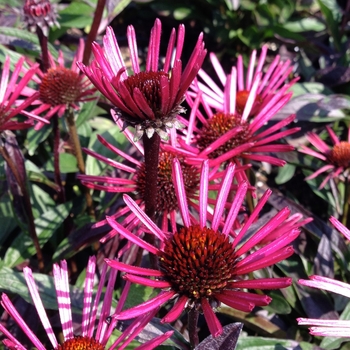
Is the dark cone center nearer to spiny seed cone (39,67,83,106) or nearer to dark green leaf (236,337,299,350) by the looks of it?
spiny seed cone (39,67,83,106)

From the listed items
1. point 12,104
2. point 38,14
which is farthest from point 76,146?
point 38,14

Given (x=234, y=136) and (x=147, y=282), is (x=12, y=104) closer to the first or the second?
(x=234, y=136)

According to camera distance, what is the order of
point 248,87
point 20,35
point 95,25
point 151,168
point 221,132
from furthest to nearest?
point 20,35 → point 248,87 → point 95,25 → point 221,132 → point 151,168

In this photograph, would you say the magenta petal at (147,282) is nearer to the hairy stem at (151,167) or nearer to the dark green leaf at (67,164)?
the hairy stem at (151,167)

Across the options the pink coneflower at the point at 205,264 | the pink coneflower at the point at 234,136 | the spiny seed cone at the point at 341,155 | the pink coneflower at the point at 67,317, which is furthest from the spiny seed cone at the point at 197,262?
the spiny seed cone at the point at 341,155

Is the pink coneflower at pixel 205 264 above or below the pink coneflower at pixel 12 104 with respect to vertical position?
below

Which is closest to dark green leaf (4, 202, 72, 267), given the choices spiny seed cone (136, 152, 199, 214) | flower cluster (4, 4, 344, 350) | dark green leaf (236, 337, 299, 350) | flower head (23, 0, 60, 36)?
flower cluster (4, 4, 344, 350)

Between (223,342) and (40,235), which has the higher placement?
(223,342)
